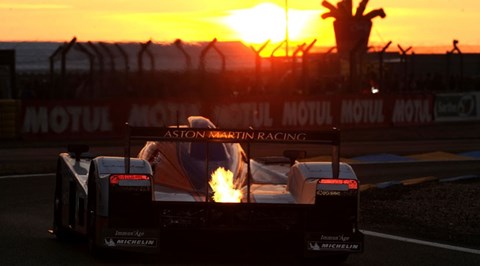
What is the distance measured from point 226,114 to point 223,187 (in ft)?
70.8

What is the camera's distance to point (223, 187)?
32.1 ft

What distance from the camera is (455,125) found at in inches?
1496

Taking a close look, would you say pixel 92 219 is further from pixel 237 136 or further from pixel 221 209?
pixel 237 136

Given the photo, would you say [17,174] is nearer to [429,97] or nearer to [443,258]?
[443,258]

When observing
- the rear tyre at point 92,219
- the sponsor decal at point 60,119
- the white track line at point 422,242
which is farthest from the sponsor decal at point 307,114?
the rear tyre at point 92,219

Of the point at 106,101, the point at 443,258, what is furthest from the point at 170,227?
the point at 106,101

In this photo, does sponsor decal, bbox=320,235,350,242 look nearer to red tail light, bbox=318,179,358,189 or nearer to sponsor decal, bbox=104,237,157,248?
red tail light, bbox=318,179,358,189

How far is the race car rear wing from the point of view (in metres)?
9.02

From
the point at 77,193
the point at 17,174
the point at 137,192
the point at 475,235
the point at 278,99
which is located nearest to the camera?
the point at 137,192

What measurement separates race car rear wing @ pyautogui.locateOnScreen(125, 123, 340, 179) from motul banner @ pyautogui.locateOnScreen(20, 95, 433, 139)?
55.2 feet

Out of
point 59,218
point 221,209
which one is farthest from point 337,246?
point 59,218

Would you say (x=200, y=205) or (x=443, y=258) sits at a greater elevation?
(x=200, y=205)

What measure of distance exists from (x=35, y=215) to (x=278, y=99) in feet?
63.9

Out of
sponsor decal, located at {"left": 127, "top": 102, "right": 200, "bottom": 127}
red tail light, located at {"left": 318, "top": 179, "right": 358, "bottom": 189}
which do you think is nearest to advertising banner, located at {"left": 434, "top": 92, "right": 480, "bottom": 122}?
sponsor decal, located at {"left": 127, "top": 102, "right": 200, "bottom": 127}
